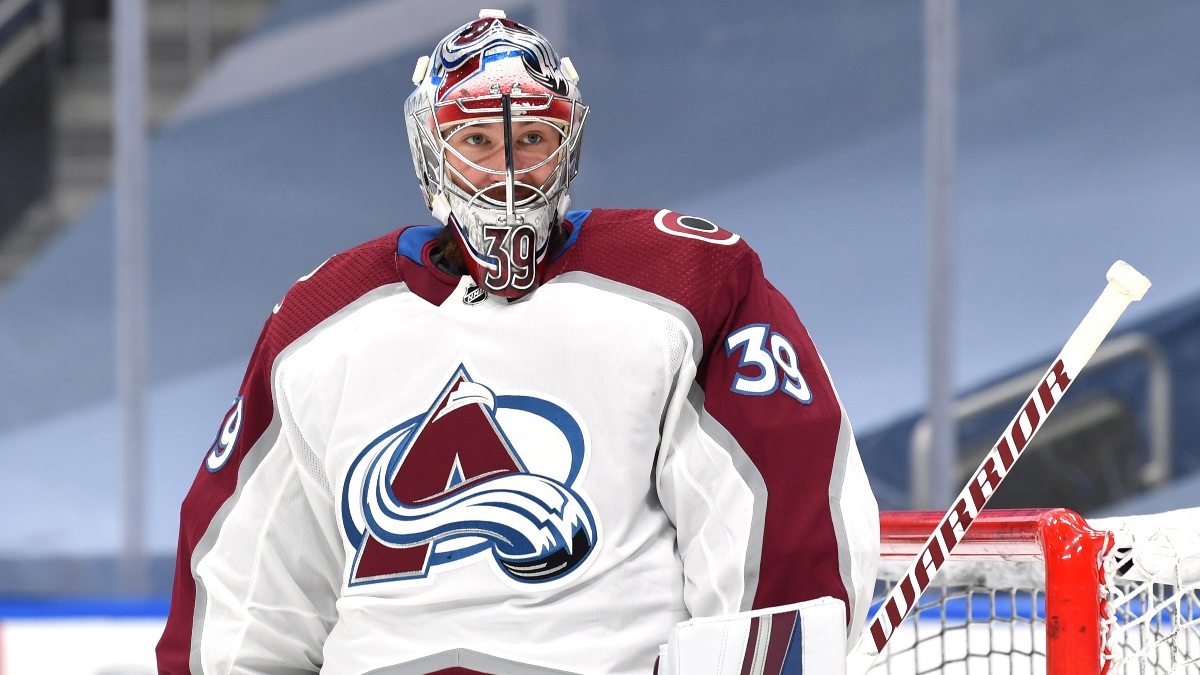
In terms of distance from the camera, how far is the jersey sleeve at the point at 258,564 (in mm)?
1242

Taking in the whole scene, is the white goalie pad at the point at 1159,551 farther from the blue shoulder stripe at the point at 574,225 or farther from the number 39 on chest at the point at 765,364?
the blue shoulder stripe at the point at 574,225

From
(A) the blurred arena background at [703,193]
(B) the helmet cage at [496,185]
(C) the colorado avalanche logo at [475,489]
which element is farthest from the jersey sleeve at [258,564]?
(A) the blurred arena background at [703,193]

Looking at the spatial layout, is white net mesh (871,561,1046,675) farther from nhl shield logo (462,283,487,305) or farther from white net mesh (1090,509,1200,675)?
nhl shield logo (462,283,487,305)

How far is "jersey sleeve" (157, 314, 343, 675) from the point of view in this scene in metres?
1.24

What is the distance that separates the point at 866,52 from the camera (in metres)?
3.76

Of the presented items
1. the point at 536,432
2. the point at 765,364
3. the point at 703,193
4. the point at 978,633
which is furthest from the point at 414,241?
the point at 703,193

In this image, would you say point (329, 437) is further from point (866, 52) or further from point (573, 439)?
point (866, 52)

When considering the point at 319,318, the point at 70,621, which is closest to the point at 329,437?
the point at 319,318

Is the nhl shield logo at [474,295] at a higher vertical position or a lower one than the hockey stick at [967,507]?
higher

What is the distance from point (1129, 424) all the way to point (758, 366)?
2.75 m

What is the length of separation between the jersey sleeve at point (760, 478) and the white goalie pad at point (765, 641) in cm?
6

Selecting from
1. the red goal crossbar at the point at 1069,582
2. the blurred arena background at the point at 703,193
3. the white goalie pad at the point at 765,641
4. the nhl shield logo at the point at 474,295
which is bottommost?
the white goalie pad at the point at 765,641

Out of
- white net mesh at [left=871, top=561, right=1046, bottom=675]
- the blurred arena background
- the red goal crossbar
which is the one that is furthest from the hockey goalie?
the blurred arena background

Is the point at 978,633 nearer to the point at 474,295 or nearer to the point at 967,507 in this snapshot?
the point at 967,507
